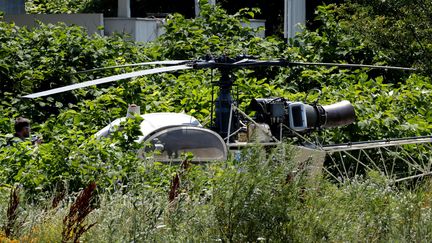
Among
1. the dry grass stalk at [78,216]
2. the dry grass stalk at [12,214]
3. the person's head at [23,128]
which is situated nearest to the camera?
the dry grass stalk at [78,216]

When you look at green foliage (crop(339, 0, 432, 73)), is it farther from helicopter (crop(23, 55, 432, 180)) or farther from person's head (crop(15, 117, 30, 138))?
person's head (crop(15, 117, 30, 138))

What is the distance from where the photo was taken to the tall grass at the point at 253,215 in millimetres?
7672

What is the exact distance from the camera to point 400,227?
335 inches

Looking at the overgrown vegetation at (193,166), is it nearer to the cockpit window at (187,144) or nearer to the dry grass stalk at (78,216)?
the dry grass stalk at (78,216)

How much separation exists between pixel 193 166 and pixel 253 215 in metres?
3.28

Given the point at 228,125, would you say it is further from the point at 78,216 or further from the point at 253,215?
the point at 78,216

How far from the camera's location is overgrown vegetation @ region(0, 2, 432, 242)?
7.75 m

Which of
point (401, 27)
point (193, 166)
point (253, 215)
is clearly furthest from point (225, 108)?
point (253, 215)

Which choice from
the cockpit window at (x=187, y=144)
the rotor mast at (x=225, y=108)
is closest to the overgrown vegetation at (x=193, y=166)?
the cockpit window at (x=187, y=144)

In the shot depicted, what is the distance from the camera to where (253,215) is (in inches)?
302

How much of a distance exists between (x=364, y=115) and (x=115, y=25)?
9994mm

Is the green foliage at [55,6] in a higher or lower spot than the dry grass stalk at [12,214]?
higher

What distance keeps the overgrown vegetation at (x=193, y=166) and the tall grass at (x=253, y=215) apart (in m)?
0.01

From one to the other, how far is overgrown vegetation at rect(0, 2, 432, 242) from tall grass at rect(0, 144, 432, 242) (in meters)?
0.01
